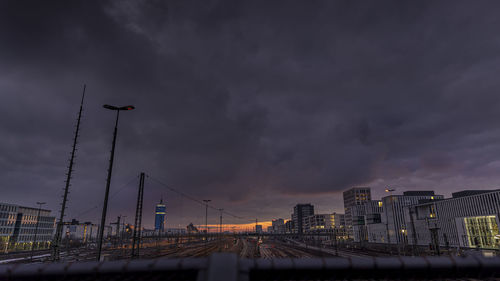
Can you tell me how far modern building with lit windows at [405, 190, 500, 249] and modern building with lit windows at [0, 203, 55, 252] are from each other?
170 m

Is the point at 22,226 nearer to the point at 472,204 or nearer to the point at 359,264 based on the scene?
the point at 359,264

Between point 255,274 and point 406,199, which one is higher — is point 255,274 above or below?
below

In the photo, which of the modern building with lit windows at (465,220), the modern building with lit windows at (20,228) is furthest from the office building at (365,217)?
the modern building with lit windows at (20,228)

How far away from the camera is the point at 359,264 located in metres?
7.52

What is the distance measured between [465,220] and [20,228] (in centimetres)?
20772

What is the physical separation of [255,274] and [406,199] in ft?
571

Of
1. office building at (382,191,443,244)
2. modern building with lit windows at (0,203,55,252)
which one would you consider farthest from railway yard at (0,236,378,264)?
modern building with lit windows at (0,203,55,252)

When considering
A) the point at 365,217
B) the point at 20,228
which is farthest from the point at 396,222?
the point at 20,228

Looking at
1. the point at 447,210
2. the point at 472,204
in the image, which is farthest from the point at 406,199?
the point at 472,204

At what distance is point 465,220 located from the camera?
→ 84375mm

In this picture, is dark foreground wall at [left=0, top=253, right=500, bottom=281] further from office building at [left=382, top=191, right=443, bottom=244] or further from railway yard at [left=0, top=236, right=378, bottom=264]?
office building at [left=382, top=191, right=443, bottom=244]

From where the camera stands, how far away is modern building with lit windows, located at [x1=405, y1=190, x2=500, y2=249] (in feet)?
244

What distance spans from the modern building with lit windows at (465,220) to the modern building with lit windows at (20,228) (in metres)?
170

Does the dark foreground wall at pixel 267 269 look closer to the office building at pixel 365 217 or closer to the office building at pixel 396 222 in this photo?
the office building at pixel 396 222
